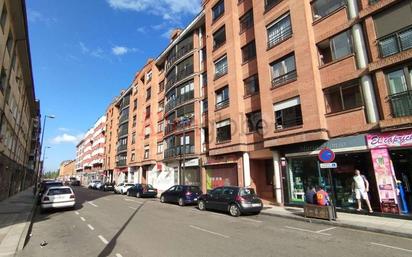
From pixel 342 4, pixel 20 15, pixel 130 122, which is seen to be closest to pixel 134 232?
pixel 342 4

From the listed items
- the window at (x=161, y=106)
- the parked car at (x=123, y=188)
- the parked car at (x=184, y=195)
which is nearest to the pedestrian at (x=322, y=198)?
the parked car at (x=184, y=195)

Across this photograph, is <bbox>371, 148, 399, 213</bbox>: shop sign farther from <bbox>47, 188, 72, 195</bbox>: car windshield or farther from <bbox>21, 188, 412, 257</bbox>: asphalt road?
<bbox>47, 188, 72, 195</bbox>: car windshield

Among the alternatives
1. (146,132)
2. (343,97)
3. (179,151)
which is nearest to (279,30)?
(343,97)

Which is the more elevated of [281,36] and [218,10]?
[218,10]

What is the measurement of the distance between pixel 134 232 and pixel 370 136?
11.9 metres

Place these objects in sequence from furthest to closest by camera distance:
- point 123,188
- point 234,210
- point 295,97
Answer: point 123,188
point 295,97
point 234,210

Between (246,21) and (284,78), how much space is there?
320 inches

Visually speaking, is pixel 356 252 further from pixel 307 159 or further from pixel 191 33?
pixel 191 33

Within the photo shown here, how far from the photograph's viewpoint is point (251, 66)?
22.1 metres

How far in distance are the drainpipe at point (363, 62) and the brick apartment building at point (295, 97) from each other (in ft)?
0.17

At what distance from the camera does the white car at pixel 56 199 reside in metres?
16.1

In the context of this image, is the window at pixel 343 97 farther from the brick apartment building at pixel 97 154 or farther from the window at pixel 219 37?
the brick apartment building at pixel 97 154

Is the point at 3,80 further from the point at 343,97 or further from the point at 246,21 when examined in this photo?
the point at 343,97

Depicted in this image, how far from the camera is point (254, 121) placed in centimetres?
2142
